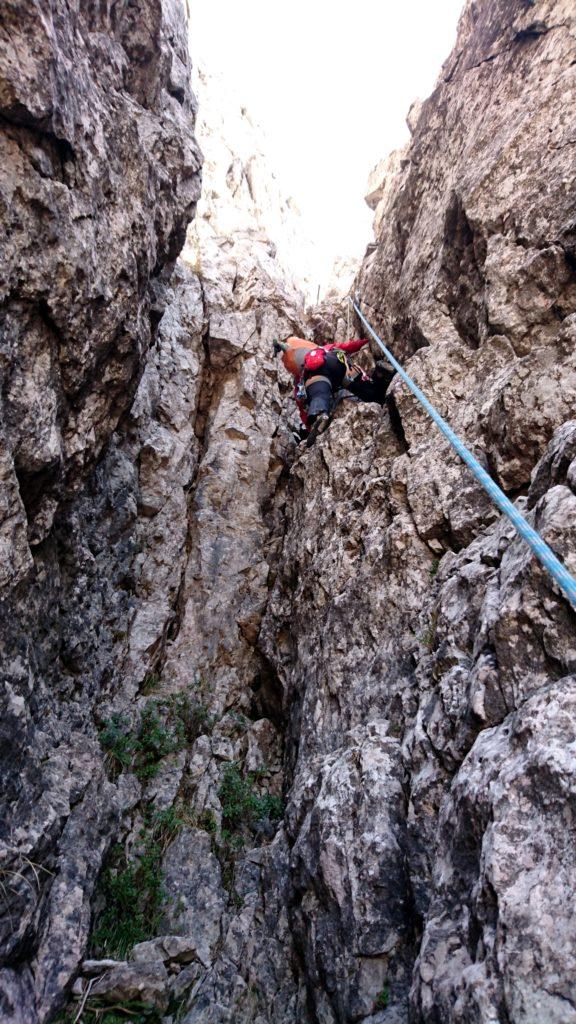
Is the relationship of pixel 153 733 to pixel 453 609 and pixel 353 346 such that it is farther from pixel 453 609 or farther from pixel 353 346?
pixel 353 346

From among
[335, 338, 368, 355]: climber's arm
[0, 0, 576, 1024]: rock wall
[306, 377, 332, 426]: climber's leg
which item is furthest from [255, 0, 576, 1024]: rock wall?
[306, 377, 332, 426]: climber's leg

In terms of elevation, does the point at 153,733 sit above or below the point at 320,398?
below

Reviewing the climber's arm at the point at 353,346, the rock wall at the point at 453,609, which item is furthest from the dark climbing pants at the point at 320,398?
the climber's arm at the point at 353,346

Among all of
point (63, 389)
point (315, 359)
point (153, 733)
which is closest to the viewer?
point (63, 389)

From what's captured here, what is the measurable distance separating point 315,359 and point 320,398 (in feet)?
1.99

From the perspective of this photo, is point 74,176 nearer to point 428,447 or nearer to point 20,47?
point 20,47

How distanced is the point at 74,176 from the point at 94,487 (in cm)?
Result: 352

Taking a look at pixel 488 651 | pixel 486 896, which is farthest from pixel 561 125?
pixel 486 896

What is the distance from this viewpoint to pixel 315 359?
8656mm

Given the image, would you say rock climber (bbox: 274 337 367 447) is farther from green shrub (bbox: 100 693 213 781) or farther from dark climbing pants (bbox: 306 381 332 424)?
green shrub (bbox: 100 693 213 781)

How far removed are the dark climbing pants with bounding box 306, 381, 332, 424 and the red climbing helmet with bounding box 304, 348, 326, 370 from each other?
0.25 m

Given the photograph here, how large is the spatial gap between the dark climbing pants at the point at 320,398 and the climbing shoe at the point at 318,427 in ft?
0.47

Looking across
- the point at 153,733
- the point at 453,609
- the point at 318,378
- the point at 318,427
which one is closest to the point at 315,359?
the point at 318,378

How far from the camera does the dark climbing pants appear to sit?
8.62m
